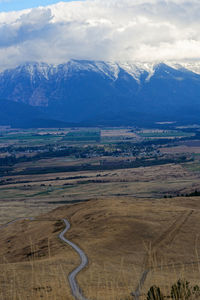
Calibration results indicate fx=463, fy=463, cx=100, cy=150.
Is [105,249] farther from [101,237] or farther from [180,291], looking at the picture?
[180,291]

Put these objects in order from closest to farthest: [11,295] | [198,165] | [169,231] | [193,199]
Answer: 1. [11,295]
2. [169,231]
3. [193,199]
4. [198,165]

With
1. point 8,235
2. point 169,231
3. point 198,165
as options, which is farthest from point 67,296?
point 198,165

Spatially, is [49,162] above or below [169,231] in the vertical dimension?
above

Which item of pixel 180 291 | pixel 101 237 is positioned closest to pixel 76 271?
pixel 101 237

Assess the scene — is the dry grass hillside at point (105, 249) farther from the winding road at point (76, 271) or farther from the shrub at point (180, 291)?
the shrub at point (180, 291)

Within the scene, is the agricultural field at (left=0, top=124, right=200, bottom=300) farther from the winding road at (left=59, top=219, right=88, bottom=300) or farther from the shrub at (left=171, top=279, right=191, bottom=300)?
the shrub at (left=171, top=279, right=191, bottom=300)

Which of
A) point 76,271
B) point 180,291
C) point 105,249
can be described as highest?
point 180,291

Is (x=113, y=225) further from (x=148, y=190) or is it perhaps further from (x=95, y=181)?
(x=95, y=181)

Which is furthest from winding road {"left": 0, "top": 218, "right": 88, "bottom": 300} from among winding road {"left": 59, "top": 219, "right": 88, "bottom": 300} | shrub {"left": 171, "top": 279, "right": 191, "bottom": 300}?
shrub {"left": 171, "top": 279, "right": 191, "bottom": 300}

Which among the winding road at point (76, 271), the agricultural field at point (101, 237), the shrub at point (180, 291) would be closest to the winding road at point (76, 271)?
the winding road at point (76, 271)
